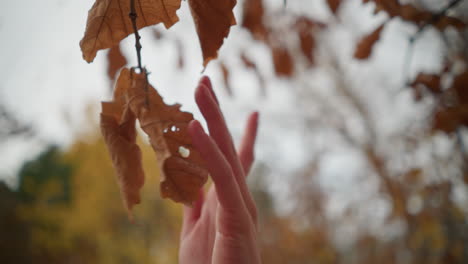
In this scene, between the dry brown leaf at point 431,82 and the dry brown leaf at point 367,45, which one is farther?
the dry brown leaf at point 431,82

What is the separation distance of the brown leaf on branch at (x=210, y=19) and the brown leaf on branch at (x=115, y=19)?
0.02 m

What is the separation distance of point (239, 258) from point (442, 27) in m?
0.77

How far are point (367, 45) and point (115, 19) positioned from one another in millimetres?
620

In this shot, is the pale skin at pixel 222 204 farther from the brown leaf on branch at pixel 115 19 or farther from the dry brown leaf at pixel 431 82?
the dry brown leaf at pixel 431 82

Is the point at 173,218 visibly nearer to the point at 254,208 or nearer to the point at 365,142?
the point at 365,142

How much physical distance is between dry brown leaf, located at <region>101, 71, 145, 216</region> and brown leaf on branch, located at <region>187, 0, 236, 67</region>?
107 mm

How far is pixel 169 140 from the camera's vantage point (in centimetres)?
27

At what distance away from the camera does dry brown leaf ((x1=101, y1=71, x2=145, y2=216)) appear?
0.30 metres

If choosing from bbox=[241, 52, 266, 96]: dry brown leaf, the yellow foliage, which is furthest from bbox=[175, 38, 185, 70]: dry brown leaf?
the yellow foliage

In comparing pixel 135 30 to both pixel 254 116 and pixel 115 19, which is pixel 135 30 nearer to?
pixel 115 19

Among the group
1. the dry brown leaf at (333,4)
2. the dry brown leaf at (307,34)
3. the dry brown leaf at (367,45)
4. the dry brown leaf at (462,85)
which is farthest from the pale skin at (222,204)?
the dry brown leaf at (462,85)

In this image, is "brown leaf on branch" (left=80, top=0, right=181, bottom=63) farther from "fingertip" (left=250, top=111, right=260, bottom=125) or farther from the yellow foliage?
the yellow foliage

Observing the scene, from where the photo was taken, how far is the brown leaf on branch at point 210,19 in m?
0.29

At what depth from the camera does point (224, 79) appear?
1.13 metres
